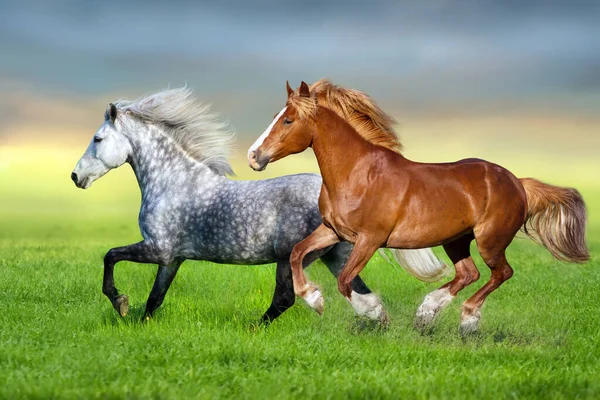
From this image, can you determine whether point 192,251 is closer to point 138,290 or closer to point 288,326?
point 288,326

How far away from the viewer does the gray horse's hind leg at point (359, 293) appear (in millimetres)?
7332

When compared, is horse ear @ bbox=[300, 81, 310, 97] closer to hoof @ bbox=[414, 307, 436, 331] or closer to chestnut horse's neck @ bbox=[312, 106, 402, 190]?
chestnut horse's neck @ bbox=[312, 106, 402, 190]

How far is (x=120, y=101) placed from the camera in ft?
28.2

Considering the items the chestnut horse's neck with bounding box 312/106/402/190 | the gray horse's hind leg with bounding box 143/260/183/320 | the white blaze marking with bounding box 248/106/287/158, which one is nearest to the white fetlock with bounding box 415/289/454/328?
the chestnut horse's neck with bounding box 312/106/402/190

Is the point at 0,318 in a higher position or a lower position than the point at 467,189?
lower

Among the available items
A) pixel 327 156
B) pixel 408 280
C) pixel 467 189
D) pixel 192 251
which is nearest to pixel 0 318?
pixel 192 251

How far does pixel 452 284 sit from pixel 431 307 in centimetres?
33

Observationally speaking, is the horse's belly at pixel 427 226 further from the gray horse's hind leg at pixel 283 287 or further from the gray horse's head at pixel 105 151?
the gray horse's head at pixel 105 151

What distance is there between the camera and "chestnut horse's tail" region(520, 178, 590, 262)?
7617 mm

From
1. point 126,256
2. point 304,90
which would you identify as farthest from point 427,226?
Result: point 126,256

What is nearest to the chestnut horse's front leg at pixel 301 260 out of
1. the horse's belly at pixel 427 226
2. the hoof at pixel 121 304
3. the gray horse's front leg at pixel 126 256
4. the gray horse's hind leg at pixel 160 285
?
the horse's belly at pixel 427 226

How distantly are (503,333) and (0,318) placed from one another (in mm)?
5676

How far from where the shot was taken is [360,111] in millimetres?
7020

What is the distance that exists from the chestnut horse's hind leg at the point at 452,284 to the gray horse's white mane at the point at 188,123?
8.84 ft
